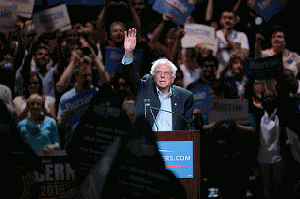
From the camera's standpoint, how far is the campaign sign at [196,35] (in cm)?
551

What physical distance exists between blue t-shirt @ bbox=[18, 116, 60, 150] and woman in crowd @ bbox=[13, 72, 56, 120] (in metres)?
0.19

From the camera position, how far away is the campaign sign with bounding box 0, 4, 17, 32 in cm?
508

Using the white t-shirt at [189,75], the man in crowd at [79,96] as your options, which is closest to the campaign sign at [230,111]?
the white t-shirt at [189,75]

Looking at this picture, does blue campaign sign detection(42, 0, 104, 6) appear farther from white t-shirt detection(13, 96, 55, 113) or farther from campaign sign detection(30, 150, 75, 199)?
campaign sign detection(30, 150, 75, 199)

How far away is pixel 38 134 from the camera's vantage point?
4703mm

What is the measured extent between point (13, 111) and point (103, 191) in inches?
147

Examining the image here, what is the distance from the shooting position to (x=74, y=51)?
17.0 ft

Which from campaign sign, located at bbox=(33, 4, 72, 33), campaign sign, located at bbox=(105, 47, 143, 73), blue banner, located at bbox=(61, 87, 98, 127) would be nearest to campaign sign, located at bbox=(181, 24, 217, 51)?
campaign sign, located at bbox=(105, 47, 143, 73)

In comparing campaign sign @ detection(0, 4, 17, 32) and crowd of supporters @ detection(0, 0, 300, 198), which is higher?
campaign sign @ detection(0, 4, 17, 32)

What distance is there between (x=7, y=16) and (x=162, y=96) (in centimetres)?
288

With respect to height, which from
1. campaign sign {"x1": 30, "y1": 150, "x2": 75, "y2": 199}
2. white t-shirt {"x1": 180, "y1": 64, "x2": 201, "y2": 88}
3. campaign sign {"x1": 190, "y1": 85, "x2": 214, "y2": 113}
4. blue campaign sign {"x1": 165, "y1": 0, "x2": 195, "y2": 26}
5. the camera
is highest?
blue campaign sign {"x1": 165, "y1": 0, "x2": 195, "y2": 26}

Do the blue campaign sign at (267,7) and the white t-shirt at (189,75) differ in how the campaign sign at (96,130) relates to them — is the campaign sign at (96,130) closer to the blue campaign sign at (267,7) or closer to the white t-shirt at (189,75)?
the white t-shirt at (189,75)

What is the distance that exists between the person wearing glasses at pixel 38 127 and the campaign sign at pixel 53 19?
1119 mm

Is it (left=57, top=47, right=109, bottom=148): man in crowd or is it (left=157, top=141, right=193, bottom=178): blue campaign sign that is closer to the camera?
(left=157, top=141, right=193, bottom=178): blue campaign sign
